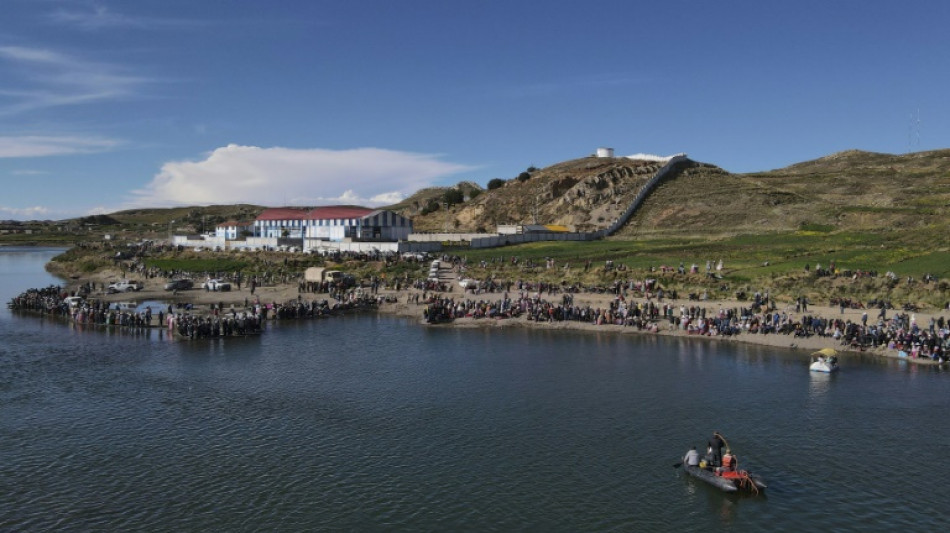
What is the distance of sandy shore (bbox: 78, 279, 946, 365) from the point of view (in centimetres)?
4854

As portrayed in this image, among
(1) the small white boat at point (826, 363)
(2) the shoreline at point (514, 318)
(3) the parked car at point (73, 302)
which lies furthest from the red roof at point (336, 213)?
(1) the small white boat at point (826, 363)

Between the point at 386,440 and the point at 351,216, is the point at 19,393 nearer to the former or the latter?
the point at 386,440

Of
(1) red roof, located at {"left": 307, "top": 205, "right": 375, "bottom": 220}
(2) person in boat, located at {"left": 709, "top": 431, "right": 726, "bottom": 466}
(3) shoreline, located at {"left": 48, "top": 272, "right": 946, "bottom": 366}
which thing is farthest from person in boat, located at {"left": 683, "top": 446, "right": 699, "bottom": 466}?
(1) red roof, located at {"left": 307, "top": 205, "right": 375, "bottom": 220}

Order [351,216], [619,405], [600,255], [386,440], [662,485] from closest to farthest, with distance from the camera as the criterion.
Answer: [662,485] < [386,440] < [619,405] < [600,255] < [351,216]

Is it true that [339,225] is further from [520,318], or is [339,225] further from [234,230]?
[520,318]

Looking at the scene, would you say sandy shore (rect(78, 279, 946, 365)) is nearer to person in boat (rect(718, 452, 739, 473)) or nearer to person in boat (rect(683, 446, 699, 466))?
person in boat (rect(683, 446, 699, 466))

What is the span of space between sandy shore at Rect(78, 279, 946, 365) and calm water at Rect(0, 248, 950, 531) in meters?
2.73

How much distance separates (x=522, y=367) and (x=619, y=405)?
384 inches

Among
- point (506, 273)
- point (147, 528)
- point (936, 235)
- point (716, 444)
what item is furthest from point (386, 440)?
point (936, 235)

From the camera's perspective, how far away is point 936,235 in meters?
83.1

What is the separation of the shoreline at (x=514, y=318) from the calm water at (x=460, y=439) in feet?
9.19

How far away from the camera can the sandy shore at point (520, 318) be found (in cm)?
4854

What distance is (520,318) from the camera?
6128 cm

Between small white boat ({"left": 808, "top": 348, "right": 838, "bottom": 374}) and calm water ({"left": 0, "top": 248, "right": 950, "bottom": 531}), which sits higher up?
small white boat ({"left": 808, "top": 348, "right": 838, "bottom": 374})
